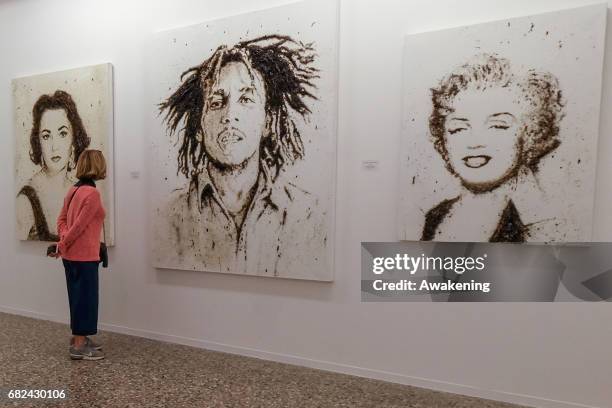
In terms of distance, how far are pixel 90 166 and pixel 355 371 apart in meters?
2.85

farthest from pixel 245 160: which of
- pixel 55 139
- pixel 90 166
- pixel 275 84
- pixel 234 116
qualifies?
pixel 55 139

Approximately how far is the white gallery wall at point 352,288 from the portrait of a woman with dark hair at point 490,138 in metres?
0.31

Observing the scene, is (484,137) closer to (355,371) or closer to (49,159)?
(355,371)

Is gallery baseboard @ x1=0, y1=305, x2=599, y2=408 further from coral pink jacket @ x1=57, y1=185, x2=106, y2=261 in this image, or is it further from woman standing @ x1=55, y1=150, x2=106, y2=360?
coral pink jacket @ x1=57, y1=185, x2=106, y2=261

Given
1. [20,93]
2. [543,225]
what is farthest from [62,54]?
[543,225]

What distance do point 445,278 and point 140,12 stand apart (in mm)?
3911

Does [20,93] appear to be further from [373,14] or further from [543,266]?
[543,266]

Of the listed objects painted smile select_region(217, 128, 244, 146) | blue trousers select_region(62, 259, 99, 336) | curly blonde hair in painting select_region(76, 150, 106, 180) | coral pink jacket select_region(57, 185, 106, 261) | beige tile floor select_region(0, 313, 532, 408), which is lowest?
beige tile floor select_region(0, 313, 532, 408)

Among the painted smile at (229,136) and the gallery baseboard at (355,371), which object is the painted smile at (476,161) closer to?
the gallery baseboard at (355,371)

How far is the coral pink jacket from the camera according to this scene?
131 inches

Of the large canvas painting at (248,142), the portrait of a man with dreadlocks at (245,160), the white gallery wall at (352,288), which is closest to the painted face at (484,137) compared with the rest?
the white gallery wall at (352,288)

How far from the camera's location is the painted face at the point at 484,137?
2705 mm

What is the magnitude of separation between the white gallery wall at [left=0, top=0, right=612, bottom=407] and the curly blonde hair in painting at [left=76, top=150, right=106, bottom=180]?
642 millimetres

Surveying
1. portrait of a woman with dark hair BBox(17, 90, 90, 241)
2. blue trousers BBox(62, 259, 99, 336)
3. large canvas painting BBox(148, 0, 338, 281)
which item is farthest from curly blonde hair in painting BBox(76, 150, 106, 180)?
portrait of a woman with dark hair BBox(17, 90, 90, 241)
